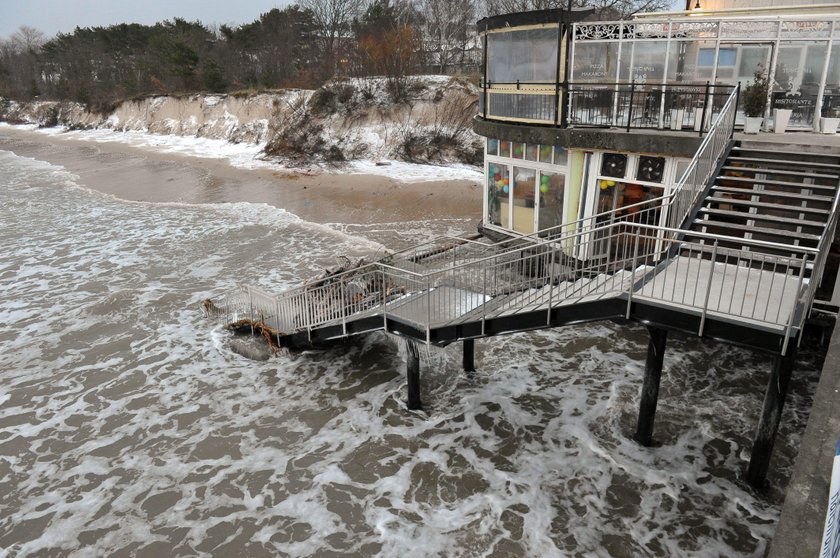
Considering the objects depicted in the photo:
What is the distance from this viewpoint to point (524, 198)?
47.3 feet

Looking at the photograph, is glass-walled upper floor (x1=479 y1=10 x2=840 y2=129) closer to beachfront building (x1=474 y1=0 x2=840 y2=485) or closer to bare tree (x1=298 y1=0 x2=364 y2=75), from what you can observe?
beachfront building (x1=474 y1=0 x2=840 y2=485)

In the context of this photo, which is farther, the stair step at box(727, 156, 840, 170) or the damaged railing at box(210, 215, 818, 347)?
the stair step at box(727, 156, 840, 170)

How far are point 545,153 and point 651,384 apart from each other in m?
6.66

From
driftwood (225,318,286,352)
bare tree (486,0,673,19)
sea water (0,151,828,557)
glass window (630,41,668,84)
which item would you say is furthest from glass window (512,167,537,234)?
bare tree (486,0,673,19)

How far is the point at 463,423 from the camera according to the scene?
404 inches

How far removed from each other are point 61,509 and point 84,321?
7.47 m

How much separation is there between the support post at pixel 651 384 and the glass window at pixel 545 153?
5.91 metres

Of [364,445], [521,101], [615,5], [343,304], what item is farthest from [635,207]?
[615,5]

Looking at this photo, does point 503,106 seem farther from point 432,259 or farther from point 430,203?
point 430,203

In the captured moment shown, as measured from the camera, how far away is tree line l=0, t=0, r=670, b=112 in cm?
4331

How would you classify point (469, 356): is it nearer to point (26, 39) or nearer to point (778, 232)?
point (778, 232)

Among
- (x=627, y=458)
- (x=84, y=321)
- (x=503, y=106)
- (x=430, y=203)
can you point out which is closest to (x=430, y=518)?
(x=627, y=458)

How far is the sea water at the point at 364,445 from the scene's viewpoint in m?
→ 7.93

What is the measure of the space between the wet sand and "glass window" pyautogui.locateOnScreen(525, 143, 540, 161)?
380 inches
